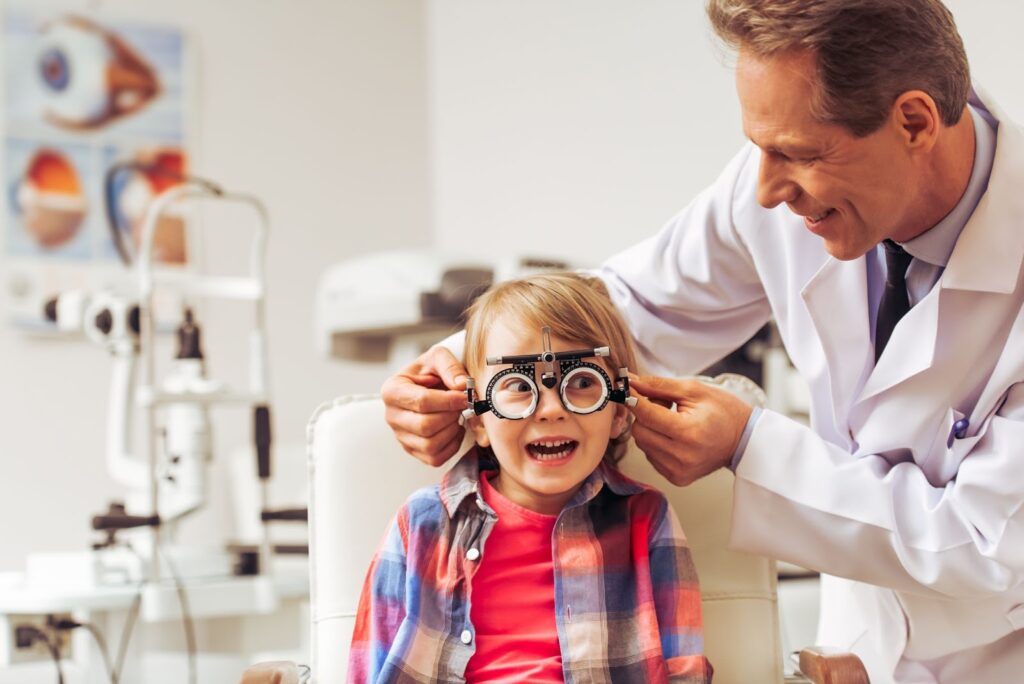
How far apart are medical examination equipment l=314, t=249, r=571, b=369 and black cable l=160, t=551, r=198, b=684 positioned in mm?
799

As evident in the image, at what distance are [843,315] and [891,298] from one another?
6 cm

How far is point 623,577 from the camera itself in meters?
1.28

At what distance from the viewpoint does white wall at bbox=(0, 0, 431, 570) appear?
3445 millimetres

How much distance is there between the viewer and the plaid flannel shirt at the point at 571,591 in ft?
3.99

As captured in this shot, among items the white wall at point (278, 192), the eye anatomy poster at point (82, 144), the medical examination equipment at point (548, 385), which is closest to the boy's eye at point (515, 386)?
the medical examination equipment at point (548, 385)

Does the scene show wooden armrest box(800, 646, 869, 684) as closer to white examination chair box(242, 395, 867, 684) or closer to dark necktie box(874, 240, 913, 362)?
white examination chair box(242, 395, 867, 684)

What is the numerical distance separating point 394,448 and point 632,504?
325mm

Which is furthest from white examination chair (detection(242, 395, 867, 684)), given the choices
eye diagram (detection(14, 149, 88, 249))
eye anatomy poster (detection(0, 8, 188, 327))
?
eye diagram (detection(14, 149, 88, 249))

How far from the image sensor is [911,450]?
4.25ft

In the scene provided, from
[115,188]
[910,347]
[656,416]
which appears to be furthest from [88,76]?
[910,347]

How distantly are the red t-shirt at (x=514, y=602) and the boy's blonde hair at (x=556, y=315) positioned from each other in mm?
162

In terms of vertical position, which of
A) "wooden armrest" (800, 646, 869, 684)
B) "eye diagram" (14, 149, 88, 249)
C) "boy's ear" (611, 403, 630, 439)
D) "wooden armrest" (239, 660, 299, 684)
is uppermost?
"eye diagram" (14, 149, 88, 249)

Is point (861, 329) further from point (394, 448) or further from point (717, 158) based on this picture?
point (717, 158)

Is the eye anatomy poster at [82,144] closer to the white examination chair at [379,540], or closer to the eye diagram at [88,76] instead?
the eye diagram at [88,76]
